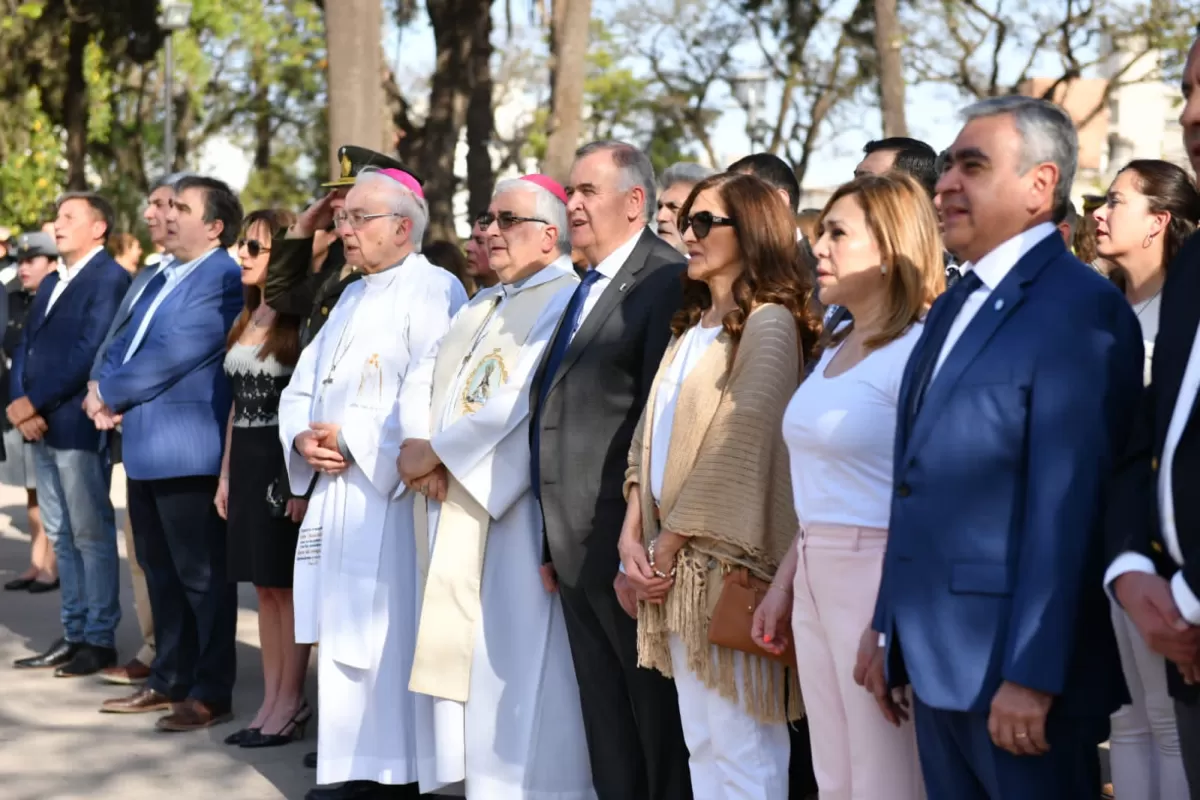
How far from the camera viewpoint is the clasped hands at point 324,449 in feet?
19.7

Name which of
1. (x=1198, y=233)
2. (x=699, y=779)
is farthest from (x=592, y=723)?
(x=1198, y=233)

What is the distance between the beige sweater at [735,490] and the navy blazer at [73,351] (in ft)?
15.9

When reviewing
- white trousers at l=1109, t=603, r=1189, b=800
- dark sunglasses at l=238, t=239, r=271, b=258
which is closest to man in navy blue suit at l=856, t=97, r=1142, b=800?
white trousers at l=1109, t=603, r=1189, b=800

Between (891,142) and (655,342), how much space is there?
136cm

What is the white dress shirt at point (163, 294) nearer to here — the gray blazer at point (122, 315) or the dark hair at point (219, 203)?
the dark hair at point (219, 203)

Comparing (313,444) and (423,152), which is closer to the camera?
(313,444)

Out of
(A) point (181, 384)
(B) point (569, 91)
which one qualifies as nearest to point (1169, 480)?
(A) point (181, 384)

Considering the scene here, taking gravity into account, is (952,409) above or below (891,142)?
below

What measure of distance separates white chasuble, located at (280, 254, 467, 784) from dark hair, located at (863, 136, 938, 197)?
1.78 meters

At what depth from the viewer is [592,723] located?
520 cm

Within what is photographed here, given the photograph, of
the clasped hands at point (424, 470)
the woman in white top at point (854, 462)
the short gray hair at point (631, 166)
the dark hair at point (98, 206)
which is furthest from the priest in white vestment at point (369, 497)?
the dark hair at point (98, 206)

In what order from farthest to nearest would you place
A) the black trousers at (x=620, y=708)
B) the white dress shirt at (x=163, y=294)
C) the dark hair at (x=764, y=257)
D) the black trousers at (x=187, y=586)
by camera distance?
the white dress shirt at (x=163, y=294)
the black trousers at (x=187, y=586)
the black trousers at (x=620, y=708)
the dark hair at (x=764, y=257)

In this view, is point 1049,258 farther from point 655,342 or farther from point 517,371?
point 517,371

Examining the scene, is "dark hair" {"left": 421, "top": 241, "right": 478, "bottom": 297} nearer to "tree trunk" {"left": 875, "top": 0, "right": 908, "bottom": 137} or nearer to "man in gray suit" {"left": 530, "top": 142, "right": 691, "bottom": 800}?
"man in gray suit" {"left": 530, "top": 142, "right": 691, "bottom": 800}
